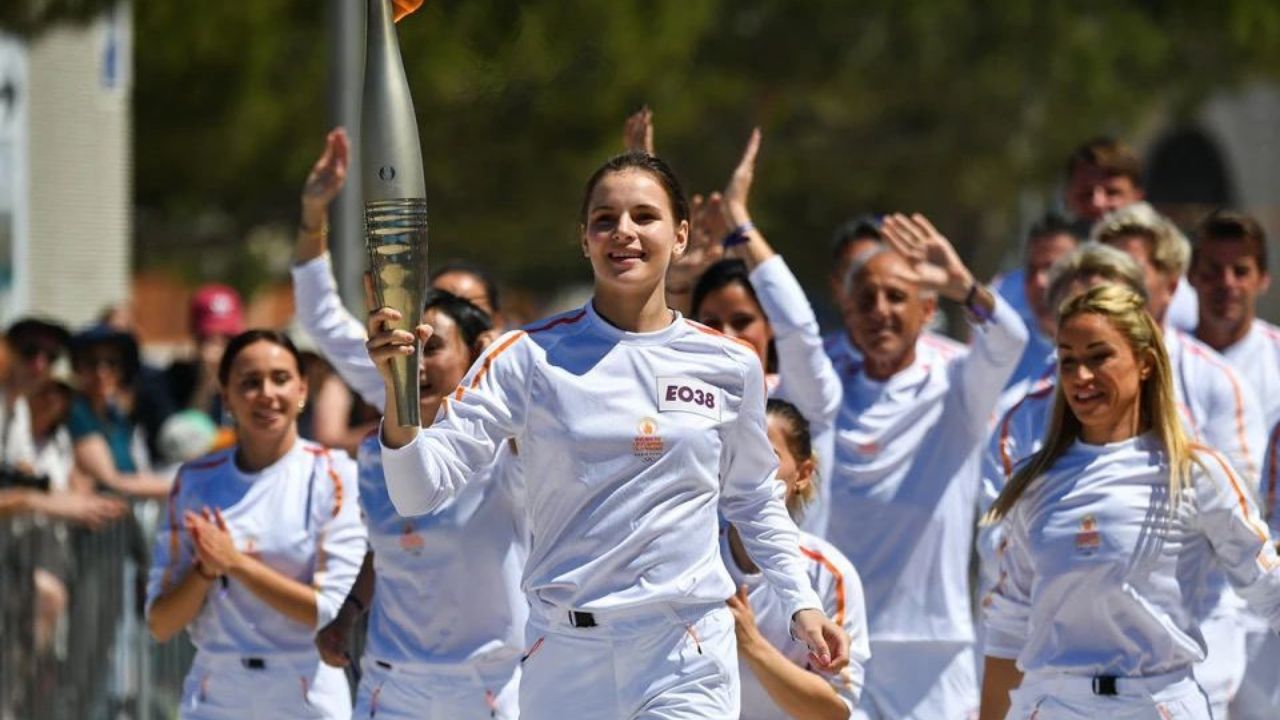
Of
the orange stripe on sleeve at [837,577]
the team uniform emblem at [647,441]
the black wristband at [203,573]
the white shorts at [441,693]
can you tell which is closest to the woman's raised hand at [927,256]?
the orange stripe on sleeve at [837,577]

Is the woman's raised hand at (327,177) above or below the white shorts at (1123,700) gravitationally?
above

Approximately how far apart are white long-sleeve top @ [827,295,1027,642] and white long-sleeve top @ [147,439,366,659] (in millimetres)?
1729

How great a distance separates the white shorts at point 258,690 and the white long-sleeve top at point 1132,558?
2.26m

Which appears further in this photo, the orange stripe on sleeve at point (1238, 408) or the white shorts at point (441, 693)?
the orange stripe on sleeve at point (1238, 408)

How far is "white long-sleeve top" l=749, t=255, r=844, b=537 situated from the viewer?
22.7ft

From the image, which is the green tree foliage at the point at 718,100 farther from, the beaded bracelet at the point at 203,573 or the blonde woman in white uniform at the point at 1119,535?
the blonde woman in white uniform at the point at 1119,535

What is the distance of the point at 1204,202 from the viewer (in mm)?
37969

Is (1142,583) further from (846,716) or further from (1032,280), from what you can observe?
(1032,280)

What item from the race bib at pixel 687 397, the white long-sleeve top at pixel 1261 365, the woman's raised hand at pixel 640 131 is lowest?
the race bib at pixel 687 397

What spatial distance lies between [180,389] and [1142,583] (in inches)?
304

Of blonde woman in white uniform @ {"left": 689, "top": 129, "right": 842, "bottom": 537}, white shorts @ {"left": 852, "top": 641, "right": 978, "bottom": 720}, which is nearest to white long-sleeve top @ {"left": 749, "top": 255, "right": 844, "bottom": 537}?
blonde woman in white uniform @ {"left": 689, "top": 129, "right": 842, "bottom": 537}

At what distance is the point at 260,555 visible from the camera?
22.6ft

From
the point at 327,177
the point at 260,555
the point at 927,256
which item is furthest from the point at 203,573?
the point at 927,256

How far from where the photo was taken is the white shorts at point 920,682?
723 centimetres
